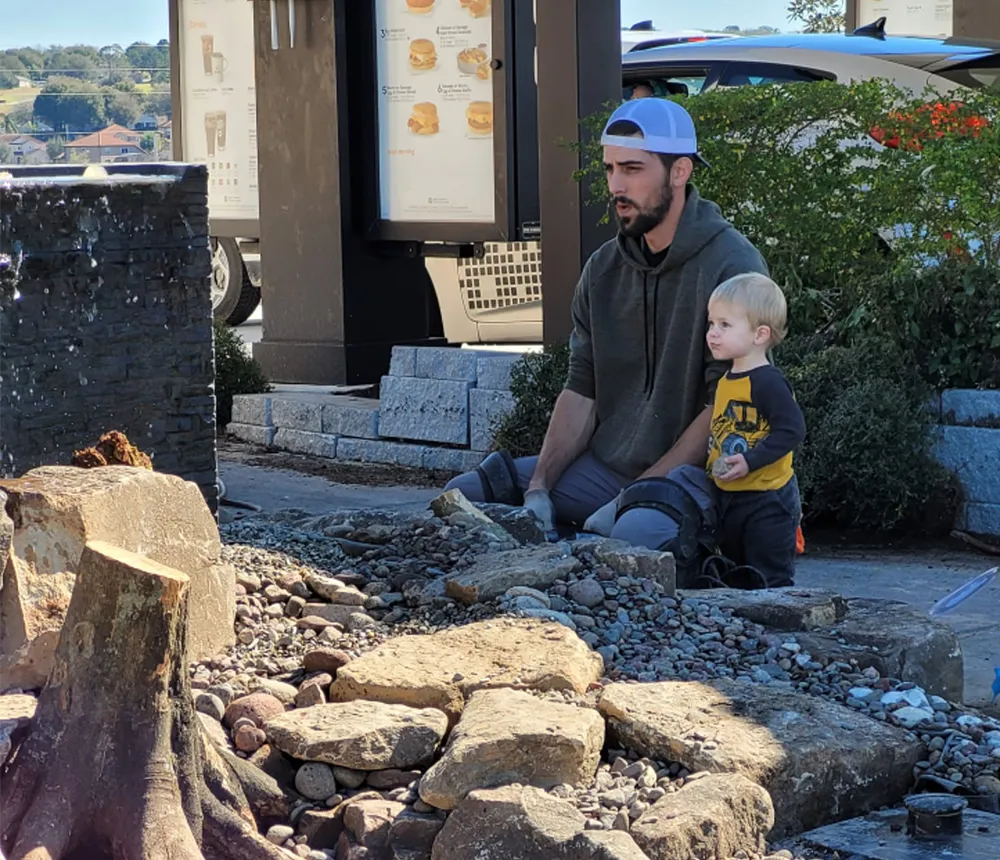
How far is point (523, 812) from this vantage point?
10.0 ft

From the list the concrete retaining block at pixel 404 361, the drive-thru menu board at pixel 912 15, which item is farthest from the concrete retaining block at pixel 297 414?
the drive-thru menu board at pixel 912 15

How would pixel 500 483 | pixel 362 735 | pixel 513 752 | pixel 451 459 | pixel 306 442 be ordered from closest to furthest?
pixel 513 752 < pixel 362 735 < pixel 500 483 < pixel 451 459 < pixel 306 442

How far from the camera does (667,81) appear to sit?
9.30 metres

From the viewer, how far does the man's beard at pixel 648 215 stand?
5105mm

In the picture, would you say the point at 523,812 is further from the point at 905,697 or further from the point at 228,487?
the point at 228,487

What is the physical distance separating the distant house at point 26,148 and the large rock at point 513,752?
3055 mm

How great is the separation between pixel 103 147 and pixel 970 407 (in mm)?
3329

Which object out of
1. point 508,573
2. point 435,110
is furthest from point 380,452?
point 508,573

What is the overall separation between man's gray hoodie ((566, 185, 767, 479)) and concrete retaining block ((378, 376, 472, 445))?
2.64 metres

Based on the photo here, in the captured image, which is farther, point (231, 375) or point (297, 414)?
point (231, 375)

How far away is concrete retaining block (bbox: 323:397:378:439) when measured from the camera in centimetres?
848

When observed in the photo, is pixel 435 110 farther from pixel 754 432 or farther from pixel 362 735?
pixel 362 735

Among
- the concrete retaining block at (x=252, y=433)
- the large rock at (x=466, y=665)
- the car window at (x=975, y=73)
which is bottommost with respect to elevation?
the concrete retaining block at (x=252, y=433)

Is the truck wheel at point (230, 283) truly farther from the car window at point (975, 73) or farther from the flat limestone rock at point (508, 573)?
the flat limestone rock at point (508, 573)
